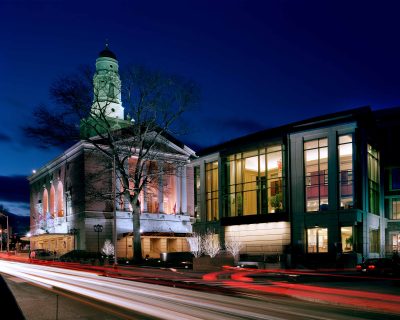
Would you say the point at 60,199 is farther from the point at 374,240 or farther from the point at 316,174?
the point at 374,240

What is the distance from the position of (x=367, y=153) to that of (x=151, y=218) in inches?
1585

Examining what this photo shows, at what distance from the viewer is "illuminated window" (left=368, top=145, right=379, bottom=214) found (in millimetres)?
46969

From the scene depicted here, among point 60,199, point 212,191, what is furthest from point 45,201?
point 212,191

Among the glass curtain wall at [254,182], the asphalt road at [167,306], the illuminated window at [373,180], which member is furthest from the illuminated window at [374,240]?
the asphalt road at [167,306]

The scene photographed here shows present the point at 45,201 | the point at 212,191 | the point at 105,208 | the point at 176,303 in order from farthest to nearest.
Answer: the point at 45,201 → the point at 105,208 → the point at 212,191 → the point at 176,303

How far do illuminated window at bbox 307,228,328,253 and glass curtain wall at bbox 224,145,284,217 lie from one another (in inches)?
167

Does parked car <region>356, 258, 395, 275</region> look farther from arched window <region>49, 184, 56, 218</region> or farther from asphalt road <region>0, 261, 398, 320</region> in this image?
arched window <region>49, 184, 56, 218</region>

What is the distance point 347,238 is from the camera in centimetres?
4359

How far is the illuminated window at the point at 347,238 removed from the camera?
43.3m

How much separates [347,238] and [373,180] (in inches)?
311

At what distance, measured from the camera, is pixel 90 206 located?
72250 millimetres

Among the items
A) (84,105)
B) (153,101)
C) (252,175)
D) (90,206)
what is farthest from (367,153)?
(90,206)

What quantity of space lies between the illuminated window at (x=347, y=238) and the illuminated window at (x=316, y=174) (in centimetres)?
259

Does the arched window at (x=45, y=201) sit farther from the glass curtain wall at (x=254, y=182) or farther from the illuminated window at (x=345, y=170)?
the illuminated window at (x=345, y=170)
